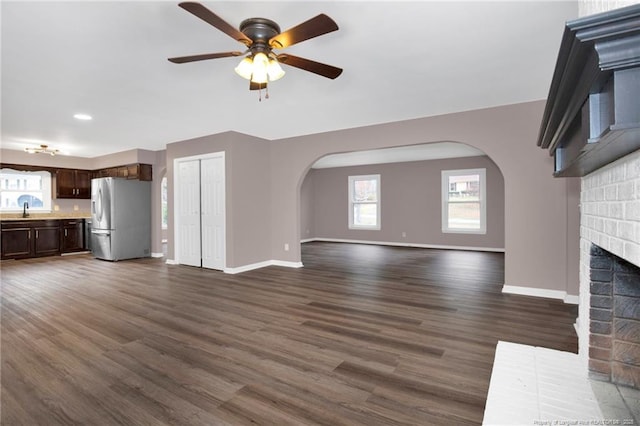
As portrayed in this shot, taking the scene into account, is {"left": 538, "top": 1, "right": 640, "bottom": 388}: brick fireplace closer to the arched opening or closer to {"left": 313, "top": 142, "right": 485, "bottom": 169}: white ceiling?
{"left": 313, "top": 142, "right": 485, "bottom": 169}: white ceiling

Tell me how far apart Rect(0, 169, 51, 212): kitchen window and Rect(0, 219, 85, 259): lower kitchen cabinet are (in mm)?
861

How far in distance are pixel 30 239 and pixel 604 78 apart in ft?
31.4

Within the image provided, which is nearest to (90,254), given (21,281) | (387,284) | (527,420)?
(21,281)

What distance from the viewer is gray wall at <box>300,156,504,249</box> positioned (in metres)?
8.00

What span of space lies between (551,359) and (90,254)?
919cm

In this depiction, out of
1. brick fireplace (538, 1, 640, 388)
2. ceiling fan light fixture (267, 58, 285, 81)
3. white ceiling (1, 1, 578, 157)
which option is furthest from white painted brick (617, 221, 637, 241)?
ceiling fan light fixture (267, 58, 285, 81)

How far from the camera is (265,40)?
2146 mm

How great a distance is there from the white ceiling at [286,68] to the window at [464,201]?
4418 mm

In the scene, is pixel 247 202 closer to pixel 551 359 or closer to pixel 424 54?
pixel 424 54

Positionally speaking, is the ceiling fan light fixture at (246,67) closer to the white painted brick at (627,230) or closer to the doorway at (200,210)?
the white painted brick at (627,230)

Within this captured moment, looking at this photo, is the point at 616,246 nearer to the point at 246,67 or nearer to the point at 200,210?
the point at 246,67

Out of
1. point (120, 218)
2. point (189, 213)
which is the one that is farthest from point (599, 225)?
point (120, 218)

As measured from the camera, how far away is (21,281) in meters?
4.96

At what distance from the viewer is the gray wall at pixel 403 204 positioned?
8000 millimetres
